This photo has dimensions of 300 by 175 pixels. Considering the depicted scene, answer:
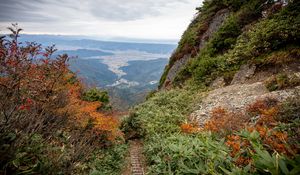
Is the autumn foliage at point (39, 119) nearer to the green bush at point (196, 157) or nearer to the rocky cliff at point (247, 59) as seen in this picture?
the green bush at point (196, 157)

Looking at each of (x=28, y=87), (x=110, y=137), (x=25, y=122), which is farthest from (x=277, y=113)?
(x=110, y=137)

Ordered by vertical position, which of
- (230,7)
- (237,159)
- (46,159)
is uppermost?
(230,7)

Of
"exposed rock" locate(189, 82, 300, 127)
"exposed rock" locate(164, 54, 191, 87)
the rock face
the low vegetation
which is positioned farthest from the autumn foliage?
the rock face

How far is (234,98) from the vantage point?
14.5 meters

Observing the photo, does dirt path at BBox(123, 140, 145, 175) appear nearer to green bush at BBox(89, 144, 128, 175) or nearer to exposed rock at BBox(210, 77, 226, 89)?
green bush at BBox(89, 144, 128, 175)

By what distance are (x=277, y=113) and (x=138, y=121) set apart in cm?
1313

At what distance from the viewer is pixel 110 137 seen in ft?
58.3

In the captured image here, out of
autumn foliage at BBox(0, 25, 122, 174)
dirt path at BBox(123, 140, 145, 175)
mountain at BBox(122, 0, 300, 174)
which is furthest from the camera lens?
dirt path at BBox(123, 140, 145, 175)

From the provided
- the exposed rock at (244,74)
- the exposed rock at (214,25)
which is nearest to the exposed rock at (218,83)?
the exposed rock at (244,74)

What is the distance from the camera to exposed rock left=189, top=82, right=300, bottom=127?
1257cm

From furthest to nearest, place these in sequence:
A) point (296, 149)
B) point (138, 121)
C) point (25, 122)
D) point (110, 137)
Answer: point (138, 121), point (110, 137), point (25, 122), point (296, 149)

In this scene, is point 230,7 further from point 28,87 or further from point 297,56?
point 28,87

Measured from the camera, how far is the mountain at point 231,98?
762cm

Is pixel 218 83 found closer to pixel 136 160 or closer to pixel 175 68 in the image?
pixel 136 160
